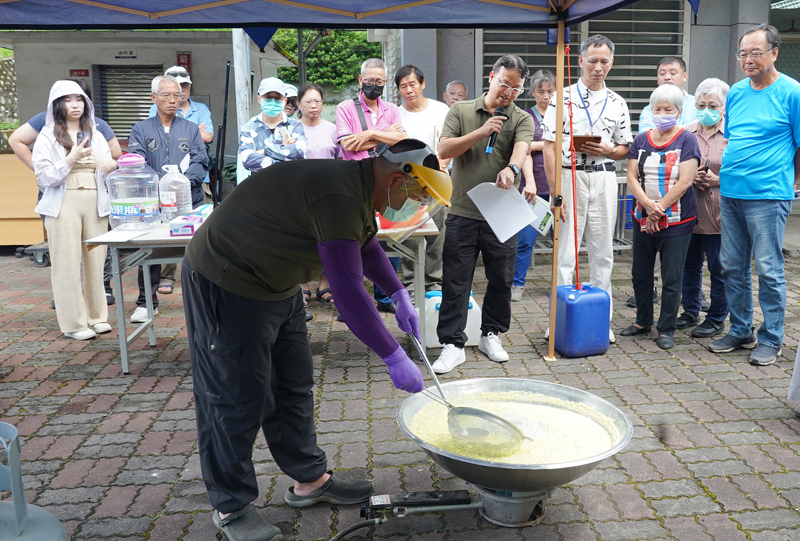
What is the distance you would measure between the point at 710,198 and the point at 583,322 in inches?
60.6

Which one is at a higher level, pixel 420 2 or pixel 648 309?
pixel 420 2

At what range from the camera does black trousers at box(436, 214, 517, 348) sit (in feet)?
15.3

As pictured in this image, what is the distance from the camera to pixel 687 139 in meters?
4.92

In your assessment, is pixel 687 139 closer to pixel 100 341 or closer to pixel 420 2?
pixel 420 2

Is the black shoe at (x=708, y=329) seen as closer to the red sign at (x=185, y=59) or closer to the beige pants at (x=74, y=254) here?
the beige pants at (x=74, y=254)

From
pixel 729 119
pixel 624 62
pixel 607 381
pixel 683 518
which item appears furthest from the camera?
pixel 624 62

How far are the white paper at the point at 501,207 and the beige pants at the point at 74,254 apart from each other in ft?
10.5

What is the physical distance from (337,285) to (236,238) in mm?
476

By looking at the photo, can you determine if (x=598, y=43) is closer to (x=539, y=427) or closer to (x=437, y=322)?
(x=437, y=322)

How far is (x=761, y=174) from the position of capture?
4566 mm

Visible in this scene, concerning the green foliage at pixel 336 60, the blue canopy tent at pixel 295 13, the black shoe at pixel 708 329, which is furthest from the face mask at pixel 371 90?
the green foliage at pixel 336 60

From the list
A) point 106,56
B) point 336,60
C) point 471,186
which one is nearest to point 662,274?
point 471,186

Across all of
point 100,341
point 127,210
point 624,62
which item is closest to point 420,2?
point 127,210

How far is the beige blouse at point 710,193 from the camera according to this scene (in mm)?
5281
